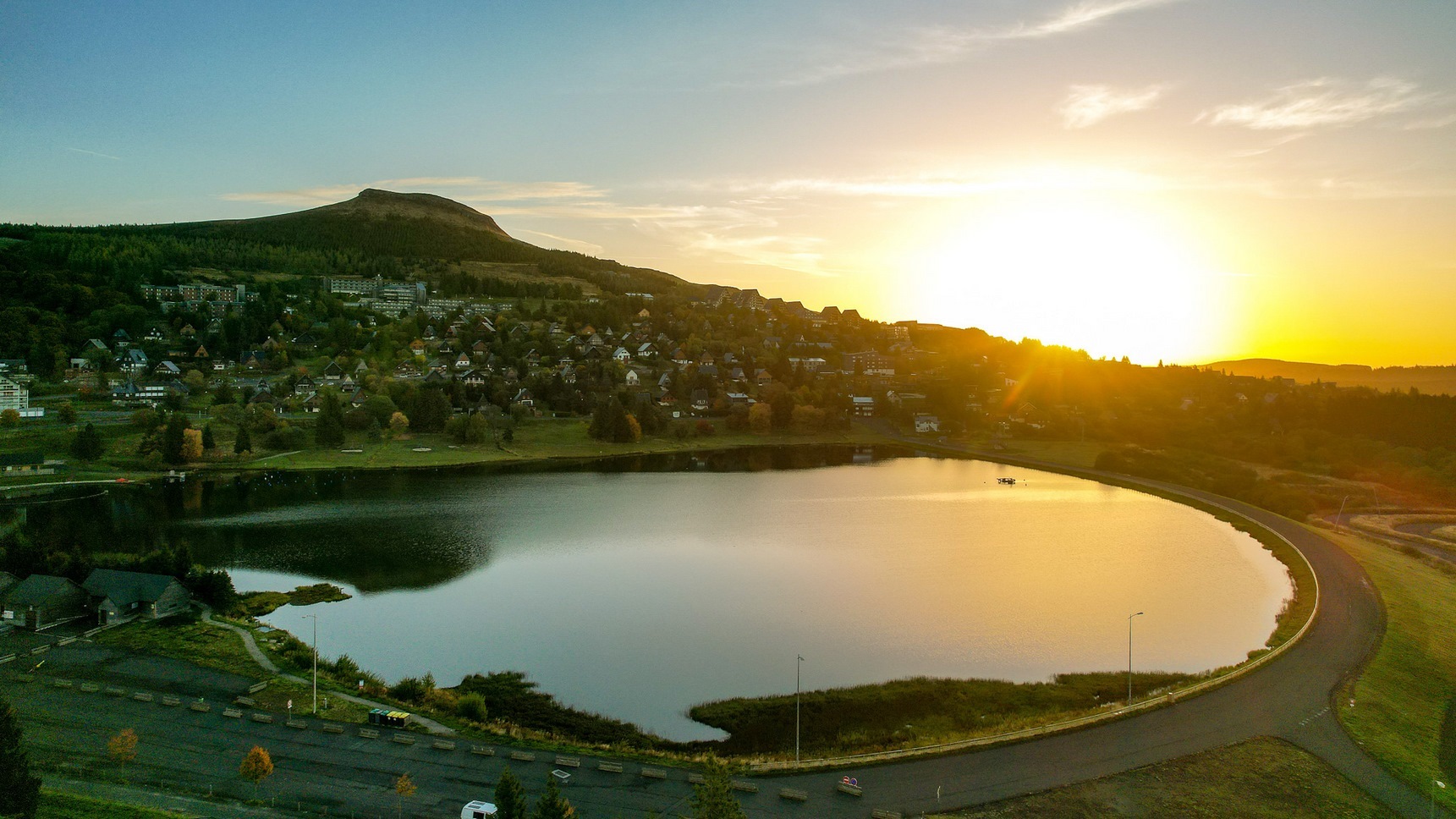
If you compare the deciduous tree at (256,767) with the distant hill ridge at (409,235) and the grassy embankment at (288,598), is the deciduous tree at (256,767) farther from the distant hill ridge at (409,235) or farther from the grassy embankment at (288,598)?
the distant hill ridge at (409,235)

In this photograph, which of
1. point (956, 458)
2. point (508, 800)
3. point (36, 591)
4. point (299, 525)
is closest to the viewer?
point (508, 800)

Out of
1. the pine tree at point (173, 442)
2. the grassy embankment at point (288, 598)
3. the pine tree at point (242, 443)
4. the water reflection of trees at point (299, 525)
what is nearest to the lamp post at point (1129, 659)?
the water reflection of trees at point (299, 525)

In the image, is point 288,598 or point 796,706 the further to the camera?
point 288,598

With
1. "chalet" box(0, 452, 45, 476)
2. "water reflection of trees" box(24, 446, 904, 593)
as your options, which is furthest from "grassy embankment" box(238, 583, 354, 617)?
"chalet" box(0, 452, 45, 476)

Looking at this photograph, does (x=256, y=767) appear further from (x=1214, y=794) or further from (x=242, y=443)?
(x=242, y=443)

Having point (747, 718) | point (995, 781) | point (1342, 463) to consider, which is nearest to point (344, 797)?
point (747, 718)

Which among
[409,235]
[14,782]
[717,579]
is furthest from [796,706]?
[409,235]

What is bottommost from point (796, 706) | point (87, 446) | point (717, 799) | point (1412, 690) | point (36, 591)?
point (796, 706)
